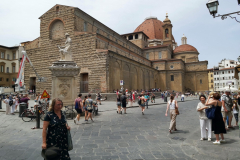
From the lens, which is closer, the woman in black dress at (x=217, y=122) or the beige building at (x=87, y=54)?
the woman in black dress at (x=217, y=122)

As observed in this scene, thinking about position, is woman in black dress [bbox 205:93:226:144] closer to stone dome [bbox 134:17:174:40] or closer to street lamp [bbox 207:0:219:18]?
street lamp [bbox 207:0:219:18]

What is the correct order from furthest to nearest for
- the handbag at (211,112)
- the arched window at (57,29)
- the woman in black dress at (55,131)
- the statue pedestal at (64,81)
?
the arched window at (57,29)
the statue pedestal at (64,81)
the handbag at (211,112)
the woman in black dress at (55,131)

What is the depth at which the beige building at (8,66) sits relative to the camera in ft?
152

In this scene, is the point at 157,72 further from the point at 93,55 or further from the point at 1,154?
the point at 1,154

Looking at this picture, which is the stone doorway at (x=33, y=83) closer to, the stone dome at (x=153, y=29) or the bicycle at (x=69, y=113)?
the bicycle at (x=69, y=113)

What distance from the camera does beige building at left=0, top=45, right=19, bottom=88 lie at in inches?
1829

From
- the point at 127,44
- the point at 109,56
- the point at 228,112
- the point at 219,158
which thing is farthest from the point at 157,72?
the point at 219,158

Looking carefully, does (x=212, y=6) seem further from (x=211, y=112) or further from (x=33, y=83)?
(x=33, y=83)

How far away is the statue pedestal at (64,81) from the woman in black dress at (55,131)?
6900 mm

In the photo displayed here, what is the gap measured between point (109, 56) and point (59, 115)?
2221 cm

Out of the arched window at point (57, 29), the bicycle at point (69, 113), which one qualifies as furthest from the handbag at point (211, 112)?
the arched window at point (57, 29)

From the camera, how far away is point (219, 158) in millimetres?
4230

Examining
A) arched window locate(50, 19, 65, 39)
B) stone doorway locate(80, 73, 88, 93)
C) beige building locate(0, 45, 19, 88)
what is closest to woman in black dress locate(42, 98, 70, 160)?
stone doorway locate(80, 73, 88, 93)

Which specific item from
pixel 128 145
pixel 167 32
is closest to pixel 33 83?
pixel 128 145
